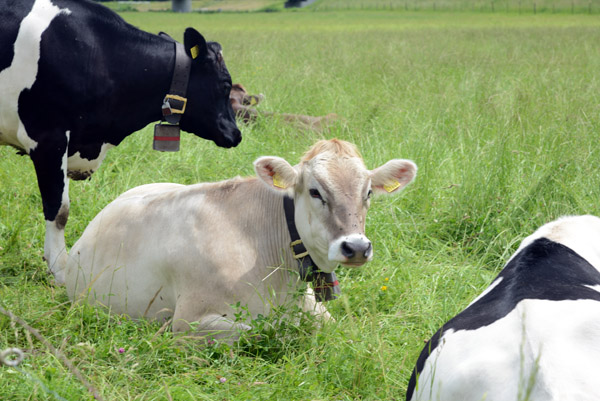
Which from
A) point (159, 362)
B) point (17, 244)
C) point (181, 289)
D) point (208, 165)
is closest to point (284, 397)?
point (159, 362)

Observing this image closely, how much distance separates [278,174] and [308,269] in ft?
1.87

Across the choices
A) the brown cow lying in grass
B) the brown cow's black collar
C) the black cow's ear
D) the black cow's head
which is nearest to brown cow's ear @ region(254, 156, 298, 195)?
the brown cow's black collar

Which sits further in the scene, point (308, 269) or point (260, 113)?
point (260, 113)

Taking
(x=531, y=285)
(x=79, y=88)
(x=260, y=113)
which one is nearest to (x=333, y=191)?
(x=531, y=285)

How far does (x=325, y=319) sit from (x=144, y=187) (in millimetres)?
1822

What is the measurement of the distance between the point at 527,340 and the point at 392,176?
6.47 ft

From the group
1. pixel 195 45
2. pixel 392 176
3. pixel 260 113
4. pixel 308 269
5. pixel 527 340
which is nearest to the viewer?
pixel 527 340

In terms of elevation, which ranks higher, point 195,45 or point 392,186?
point 195,45

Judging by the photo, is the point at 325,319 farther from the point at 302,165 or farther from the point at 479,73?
the point at 479,73

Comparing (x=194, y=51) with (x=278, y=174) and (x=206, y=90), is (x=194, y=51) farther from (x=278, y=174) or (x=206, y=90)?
(x=278, y=174)

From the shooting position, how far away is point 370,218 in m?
5.59

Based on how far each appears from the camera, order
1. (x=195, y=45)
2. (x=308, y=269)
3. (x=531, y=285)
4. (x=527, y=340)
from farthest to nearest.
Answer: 1. (x=195, y=45)
2. (x=308, y=269)
3. (x=531, y=285)
4. (x=527, y=340)

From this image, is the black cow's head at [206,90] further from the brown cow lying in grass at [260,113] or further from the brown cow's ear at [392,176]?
the brown cow lying in grass at [260,113]

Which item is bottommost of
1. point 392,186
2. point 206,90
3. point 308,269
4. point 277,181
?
point 308,269
